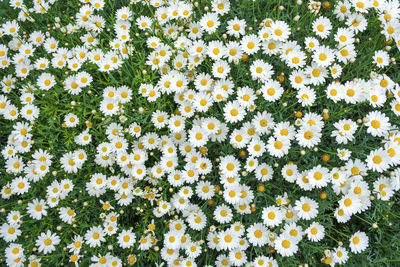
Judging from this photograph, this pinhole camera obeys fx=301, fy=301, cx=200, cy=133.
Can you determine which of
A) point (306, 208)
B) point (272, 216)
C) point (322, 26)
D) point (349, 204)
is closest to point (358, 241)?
point (349, 204)

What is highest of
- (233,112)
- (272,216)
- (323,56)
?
(323,56)

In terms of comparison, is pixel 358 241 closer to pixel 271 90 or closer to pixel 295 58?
pixel 271 90

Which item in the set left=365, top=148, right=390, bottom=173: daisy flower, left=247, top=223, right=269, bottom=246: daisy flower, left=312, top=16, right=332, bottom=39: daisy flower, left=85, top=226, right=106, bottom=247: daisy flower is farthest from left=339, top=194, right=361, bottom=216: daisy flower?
left=85, top=226, right=106, bottom=247: daisy flower

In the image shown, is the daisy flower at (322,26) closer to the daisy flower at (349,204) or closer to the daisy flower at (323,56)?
the daisy flower at (323,56)

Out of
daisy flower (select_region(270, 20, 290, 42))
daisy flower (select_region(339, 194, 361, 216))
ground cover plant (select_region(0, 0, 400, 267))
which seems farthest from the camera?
daisy flower (select_region(270, 20, 290, 42))

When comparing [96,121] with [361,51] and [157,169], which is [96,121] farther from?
[361,51]

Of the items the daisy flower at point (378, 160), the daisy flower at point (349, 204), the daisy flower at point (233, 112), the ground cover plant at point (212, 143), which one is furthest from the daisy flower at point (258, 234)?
the daisy flower at point (378, 160)

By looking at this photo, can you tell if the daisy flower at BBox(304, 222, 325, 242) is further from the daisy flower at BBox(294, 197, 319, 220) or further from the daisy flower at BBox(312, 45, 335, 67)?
the daisy flower at BBox(312, 45, 335, 67)

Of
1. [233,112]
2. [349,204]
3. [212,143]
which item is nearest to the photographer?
[349,204]
